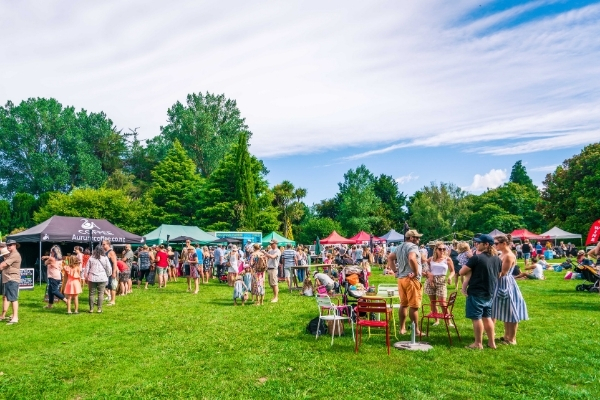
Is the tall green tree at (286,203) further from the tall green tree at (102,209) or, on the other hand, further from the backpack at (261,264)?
the backpack at (261,264)

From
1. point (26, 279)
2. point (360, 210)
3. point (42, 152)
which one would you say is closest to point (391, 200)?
point (360, 210)

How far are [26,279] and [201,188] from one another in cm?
2502

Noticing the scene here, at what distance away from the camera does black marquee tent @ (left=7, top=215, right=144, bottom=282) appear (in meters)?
17.4

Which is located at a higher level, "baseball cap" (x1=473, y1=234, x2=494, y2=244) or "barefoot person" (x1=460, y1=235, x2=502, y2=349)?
"baseball cap" (x1=473, y1=234, x2=494, y2=244)

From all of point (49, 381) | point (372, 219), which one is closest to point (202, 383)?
point (49, 381)

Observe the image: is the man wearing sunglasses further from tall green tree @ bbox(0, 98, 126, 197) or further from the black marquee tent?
tall green tree @ bbox(0, 98, 126, 197)

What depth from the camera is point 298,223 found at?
55.9 m

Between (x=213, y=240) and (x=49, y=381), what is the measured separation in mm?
18626

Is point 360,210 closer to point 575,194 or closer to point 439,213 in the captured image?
point 439,213

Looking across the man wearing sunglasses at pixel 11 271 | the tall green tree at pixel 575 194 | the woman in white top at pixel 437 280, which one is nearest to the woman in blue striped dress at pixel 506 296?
the woman in white top at pixel 437 280

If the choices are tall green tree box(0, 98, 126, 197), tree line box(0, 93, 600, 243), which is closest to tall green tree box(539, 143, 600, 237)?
tree line box(0, 93, 600, 243)

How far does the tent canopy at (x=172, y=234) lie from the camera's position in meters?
23.0

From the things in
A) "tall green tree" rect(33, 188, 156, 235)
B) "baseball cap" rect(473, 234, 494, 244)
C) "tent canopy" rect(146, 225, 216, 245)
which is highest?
"tall green tree" rect(33, 188, 156, 235)

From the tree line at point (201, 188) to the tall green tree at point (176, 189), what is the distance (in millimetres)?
93
